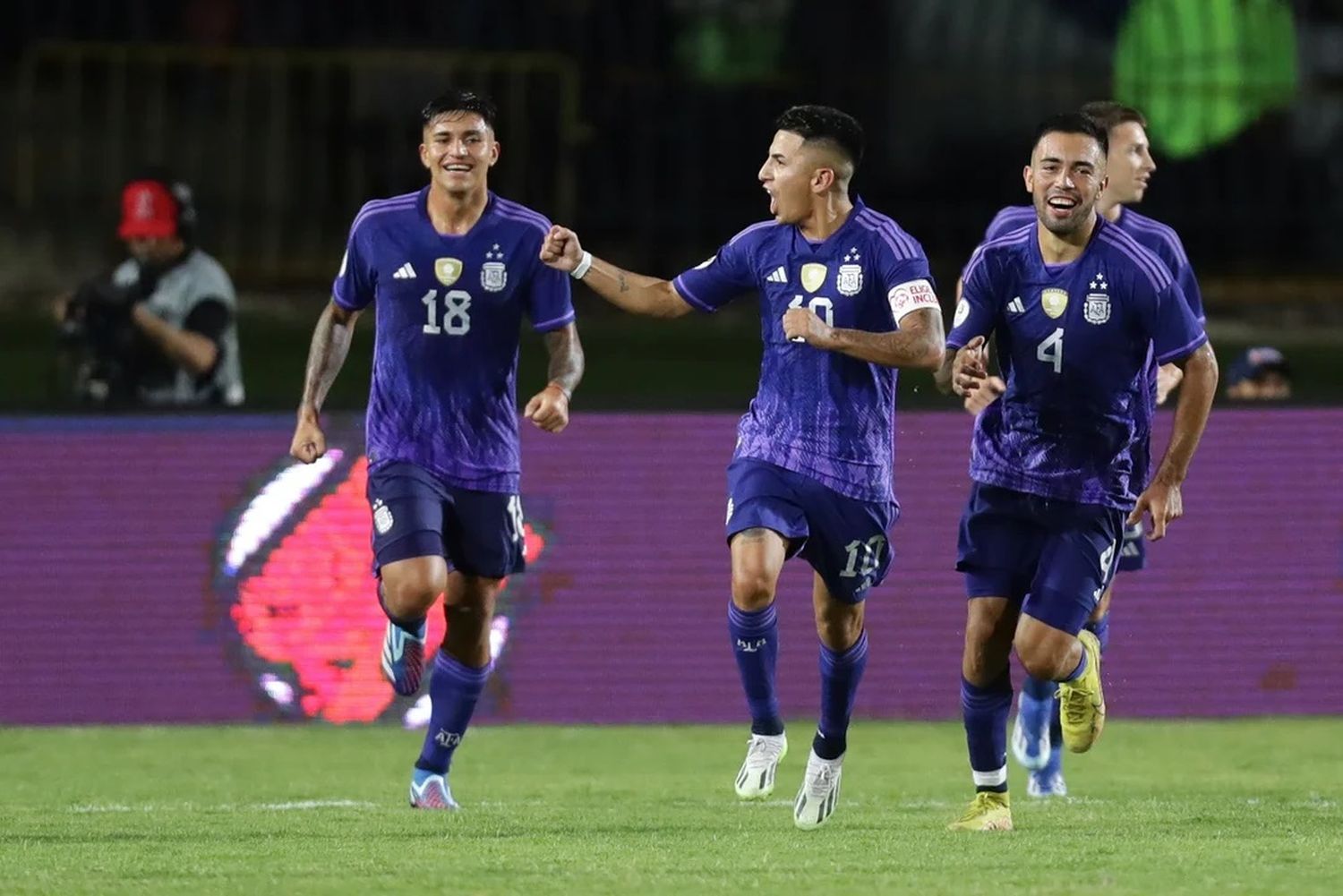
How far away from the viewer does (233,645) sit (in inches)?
424

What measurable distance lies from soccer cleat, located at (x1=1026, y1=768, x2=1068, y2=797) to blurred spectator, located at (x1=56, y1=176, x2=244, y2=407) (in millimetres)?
4041

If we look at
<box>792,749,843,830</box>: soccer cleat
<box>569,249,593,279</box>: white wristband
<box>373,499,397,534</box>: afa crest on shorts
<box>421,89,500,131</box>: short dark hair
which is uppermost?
<box>421,89,500,131</box>: short dark hair

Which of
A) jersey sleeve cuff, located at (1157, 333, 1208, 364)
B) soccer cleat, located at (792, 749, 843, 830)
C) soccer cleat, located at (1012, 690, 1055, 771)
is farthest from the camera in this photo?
soccer cleat, located at (1012, 690, 1055, 771)

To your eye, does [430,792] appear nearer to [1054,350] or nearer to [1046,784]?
[1046,784]

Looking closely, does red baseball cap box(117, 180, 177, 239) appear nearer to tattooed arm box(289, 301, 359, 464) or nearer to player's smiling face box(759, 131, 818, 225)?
tattooed arm box(289, 301, 359, 464)

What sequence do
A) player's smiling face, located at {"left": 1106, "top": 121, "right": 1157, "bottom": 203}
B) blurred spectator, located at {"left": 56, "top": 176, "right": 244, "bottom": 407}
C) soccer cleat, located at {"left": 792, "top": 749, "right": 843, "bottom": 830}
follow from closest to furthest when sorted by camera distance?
soccer cleat, located at {"left": 792, "top": 749, "right": 843, "bottom": 830} → player's smiling face, located at {"left": 1106, "top": 121, "right": 1157, "bottom": 203} → blurred spectator, located at {"left": 56, "top": 176, "right": 244, "bottom": 407}

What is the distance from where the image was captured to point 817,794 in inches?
309

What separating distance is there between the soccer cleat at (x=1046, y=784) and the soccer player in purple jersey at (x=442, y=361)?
2.04 m

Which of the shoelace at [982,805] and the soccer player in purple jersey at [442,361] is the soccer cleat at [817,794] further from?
the soccer player in purple jersey at [442,361]

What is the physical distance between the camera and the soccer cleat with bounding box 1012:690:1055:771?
910cm

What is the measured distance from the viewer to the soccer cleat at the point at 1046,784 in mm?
9109

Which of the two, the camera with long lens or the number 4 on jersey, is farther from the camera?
the camera with long lens

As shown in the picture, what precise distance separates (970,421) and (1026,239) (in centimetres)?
350

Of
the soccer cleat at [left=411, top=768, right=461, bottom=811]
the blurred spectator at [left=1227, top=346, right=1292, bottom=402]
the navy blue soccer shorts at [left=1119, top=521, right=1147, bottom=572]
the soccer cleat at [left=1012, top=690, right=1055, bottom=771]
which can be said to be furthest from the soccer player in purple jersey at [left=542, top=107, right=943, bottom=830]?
the blurred spectator at [left=1227, top=346, right=1292, bottom=402]
